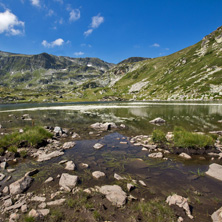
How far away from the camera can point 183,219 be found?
6555mm

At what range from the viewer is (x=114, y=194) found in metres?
8.26

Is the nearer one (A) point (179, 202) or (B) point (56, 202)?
(A) point (179, 202)

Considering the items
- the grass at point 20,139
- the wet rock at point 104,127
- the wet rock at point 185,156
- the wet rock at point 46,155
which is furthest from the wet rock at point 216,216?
the wet rock at point 104,127

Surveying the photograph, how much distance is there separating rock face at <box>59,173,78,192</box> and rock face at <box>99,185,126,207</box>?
2040 mm

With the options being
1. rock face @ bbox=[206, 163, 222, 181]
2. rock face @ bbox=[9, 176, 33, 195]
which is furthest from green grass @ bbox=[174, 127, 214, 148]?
rock face @ bbox=[9, 176, 33, 195]

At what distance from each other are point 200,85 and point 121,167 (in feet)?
603

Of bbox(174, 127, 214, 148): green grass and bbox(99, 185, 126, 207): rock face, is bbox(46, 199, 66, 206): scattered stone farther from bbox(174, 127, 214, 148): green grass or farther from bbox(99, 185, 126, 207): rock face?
bbox(174, 127, 214, 148): green grass

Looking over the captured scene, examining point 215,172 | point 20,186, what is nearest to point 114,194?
point 20,186

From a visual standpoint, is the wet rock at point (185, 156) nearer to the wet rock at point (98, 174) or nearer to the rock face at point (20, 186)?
the wet rock at point (98, 174)

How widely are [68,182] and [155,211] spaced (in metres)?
6.06

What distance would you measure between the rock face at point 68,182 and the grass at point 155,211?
4508 mm

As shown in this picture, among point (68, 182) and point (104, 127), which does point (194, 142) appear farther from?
point (104, 127)

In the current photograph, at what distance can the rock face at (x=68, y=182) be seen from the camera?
29.8 feet

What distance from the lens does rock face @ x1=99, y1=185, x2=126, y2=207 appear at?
7.68m
